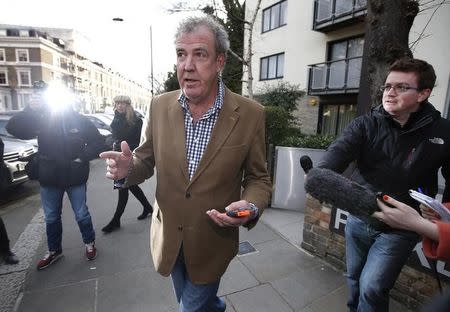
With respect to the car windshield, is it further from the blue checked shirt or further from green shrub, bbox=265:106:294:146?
the blue checked shirt

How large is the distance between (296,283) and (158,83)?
107 ft

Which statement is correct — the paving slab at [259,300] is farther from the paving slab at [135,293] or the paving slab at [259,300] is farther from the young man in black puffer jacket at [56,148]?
the young man in black puffer jacket at [56,148]

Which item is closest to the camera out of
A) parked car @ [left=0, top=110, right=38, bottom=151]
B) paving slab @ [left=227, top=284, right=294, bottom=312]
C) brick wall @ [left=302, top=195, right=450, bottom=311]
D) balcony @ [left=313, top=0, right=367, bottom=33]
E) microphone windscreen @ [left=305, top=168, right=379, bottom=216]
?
microphone windscreen @ [left=305, top=168, right=379, bottom=216]

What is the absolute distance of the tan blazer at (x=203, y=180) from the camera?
1788 millimetres

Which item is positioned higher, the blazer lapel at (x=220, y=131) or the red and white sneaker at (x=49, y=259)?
the blazer lapel at (x=220, y=131)

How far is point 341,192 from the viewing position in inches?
60.7

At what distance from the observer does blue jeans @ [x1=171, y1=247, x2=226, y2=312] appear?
6.36 ft

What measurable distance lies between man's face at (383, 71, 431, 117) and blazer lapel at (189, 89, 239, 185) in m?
1.01

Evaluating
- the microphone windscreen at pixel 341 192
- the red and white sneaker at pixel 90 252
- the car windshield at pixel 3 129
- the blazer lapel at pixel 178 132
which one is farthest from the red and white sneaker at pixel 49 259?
the car windshield at pixel 3 129

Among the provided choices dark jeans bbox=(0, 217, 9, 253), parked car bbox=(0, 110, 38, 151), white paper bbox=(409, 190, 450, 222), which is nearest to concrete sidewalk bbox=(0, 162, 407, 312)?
dark jeans bbox=(0, 217, 9, 253)

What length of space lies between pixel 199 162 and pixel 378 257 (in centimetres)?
136

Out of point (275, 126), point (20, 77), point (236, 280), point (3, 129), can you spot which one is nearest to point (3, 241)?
point (236, 280)

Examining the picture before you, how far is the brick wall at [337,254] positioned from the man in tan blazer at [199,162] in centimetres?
177

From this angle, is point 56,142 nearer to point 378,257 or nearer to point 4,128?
point 378,257
